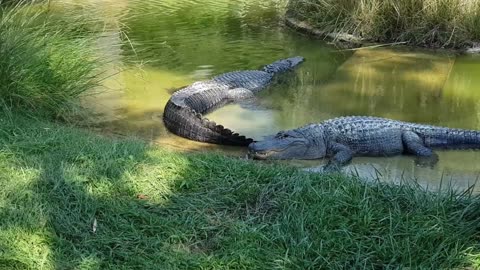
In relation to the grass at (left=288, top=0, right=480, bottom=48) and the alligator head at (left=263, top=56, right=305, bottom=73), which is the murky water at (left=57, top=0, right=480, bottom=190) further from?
the grass at (left=288, top=0, right=480, bottom=48)

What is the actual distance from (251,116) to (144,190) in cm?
269

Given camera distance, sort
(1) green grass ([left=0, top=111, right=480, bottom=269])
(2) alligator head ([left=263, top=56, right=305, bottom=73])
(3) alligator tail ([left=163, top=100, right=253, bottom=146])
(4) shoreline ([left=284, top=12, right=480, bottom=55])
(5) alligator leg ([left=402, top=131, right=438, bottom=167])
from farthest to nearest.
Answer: (4) shoreline ([left=284, top=12, right=480, bottom=55]) → (2) alligator head ([left=263, top=56, right=305, bottom=73]) → (3) alligator tail ([left=163, top=100, right=253, bottom=146]) → (5) alligator leg ([left=402, top=131, right=438, bottom=167]) → (1) green grass ([left=0, top=111, right=480, bottom=269])

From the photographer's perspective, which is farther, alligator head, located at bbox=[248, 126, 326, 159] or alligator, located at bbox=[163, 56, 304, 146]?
alligator, located at bbox=[163, 56, 304, 146]

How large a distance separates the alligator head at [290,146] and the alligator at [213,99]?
0.25 m

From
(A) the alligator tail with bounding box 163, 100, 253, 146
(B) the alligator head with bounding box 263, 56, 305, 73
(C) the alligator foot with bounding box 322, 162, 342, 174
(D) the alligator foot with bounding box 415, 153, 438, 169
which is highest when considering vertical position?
(C) the alligator foot with bounding box 322, 162, 342, 174

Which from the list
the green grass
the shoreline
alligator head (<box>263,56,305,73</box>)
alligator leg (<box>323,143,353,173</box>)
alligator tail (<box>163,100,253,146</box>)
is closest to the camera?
the green grass

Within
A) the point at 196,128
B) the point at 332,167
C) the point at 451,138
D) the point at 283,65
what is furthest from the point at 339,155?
the point at 283,65

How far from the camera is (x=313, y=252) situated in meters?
2.89

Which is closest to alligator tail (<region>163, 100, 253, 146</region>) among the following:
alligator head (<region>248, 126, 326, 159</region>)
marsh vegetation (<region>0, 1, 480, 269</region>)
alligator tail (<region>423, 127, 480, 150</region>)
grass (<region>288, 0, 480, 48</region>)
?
alligator head (<region>248, 126, 326, 159</region>)

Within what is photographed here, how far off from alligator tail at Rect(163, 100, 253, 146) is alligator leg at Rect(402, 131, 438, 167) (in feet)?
4.03

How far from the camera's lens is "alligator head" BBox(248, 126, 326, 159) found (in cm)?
477

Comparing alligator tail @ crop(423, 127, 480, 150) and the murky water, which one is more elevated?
alligator tail @ crop(423, 127, 480, 150)

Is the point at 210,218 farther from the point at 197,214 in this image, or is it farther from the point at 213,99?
the point at 213,99

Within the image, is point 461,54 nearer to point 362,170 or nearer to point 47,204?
point 362,170
